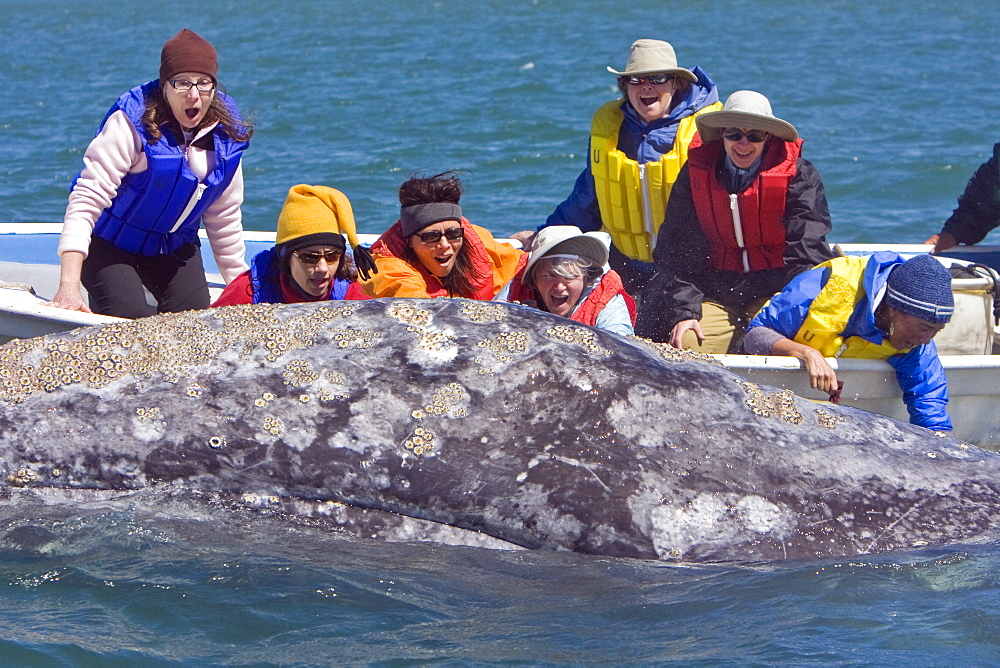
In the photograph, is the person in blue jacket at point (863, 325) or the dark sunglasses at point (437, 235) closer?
the person in blue jacket at point (863, 325)

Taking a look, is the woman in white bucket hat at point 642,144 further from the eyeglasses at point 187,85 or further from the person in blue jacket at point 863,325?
the eyeglasses at point 187,85

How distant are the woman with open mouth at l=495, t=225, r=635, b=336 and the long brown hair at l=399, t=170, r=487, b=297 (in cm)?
33

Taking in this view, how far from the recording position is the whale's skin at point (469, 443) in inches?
174

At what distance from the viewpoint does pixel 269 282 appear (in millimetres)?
6012

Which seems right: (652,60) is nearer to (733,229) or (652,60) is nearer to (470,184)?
(733,229)

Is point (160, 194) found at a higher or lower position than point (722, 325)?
higher

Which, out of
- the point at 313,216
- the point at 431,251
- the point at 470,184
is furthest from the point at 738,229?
the point at 470,184

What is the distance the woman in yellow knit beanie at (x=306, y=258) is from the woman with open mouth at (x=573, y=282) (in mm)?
988

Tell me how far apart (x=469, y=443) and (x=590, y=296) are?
222 centimetres

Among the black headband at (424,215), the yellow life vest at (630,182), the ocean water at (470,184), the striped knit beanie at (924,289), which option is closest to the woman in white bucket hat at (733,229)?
the yellow life vest at (630,182)

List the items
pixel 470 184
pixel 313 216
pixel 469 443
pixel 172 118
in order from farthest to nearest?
1. pixel 470 184
2. pixel 172 118
3. pixel 313 216
4. pixel 469 443

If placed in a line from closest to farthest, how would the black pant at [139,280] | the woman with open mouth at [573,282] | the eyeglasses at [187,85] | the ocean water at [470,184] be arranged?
1. the ocean water at [470,184]
2. the woman with open mouth at [573,282]
3. the eyeglasses at [187,85]
4. the black pant at [139,280]

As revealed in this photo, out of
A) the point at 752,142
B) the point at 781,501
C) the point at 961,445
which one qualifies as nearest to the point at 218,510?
the point at 781,501

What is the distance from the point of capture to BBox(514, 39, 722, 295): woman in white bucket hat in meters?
8.07
